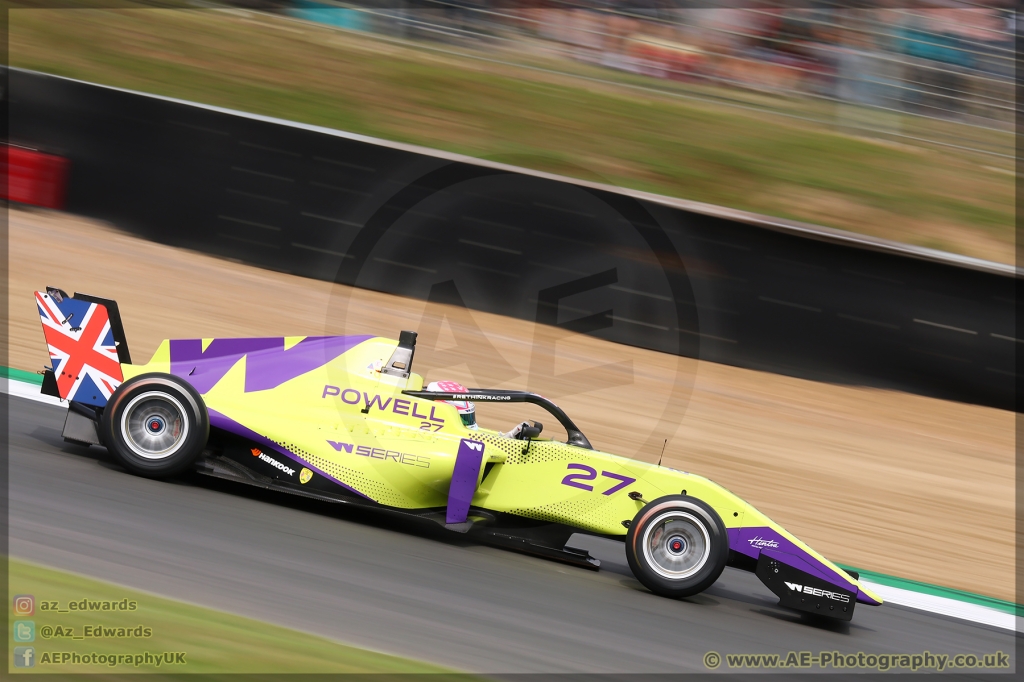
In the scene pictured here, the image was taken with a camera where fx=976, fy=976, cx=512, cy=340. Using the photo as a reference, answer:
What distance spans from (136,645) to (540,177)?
24.5 feet

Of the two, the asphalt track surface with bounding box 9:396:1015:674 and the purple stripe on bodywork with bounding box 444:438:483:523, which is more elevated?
the purple stripe on bodywork with bounding box 444:438:483:523

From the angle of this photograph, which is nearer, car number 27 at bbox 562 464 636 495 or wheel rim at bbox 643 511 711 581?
wheel rim at bbox 643 511 711 581

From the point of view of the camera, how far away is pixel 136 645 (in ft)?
11.6

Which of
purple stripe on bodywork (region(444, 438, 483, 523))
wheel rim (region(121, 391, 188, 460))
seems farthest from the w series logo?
wheel rim (region(121, 391, 188, 460))

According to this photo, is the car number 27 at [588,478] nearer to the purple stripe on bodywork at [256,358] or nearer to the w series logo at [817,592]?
the w series logo at [817,592]

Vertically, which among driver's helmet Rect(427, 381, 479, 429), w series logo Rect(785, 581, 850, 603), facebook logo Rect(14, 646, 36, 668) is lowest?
w series logo Rect(785, 581, 850, 603)

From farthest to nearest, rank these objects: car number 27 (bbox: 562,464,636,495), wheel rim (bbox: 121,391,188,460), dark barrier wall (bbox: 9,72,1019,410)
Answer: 1. dark barrier wall (bbox: 9,72,1019,410)
2. car number 27 (bbox: 562,464,636,495)
3. wheel rim (bbox: 121,391,188,460)

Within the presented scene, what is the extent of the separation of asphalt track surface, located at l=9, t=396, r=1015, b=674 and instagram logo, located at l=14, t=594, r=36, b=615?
60 cm

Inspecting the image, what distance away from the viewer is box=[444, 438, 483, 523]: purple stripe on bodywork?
543cm

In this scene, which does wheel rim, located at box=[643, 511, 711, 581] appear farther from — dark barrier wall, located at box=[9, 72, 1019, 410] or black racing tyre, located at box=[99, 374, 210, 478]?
dark barrier wall, located at box=[9, 72, 1019, 410]

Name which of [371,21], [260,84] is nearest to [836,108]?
[371,21]

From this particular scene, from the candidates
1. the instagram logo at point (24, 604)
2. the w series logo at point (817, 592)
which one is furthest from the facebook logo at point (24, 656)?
the w series logo at point (817, 592)

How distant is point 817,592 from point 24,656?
157 inches

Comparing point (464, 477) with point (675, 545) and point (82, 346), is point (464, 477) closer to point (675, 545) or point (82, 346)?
point (675, 545)
